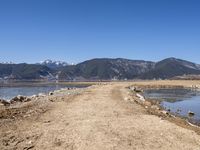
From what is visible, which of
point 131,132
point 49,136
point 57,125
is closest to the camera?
point 49,136

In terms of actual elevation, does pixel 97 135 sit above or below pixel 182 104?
above

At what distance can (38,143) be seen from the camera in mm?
18438

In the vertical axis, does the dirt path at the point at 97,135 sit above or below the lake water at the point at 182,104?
above

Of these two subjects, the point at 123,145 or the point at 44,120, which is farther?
the point at 44,120

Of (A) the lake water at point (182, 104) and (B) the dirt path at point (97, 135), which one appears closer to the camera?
(B) the dirt path at point (97, 135)

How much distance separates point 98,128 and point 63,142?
147 inches

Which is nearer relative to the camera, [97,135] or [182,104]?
[97,135]

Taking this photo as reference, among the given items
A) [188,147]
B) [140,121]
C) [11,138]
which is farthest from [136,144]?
[140,121]

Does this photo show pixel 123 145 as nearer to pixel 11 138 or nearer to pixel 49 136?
pixel 49 136

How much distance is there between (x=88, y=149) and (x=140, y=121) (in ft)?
29.8

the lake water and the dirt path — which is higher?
the dirt path

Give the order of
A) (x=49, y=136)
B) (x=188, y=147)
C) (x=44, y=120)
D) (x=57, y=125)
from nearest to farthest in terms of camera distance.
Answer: (x=188, y=147) → (x=49, y=136) → (x=57, y=125) → (x=44, y=120)

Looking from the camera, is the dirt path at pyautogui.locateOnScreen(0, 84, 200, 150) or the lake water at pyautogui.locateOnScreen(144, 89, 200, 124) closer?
the dirt path at pyautogui.locateOnScreen(0, 84, 200, 150)

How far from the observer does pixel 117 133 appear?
20766 millimetres
